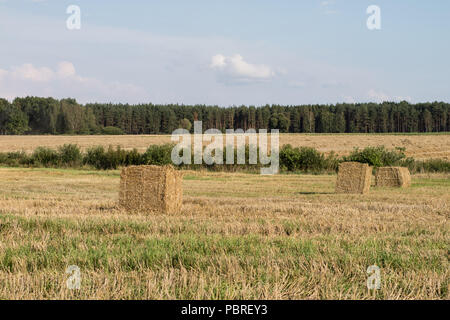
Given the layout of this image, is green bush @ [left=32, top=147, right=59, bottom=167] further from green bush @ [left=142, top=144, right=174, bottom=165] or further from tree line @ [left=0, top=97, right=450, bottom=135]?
tree line @ [left=0, top=97, right=450, bottom=135]

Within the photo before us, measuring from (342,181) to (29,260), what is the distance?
1594cm

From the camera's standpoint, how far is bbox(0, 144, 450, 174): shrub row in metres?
32.8

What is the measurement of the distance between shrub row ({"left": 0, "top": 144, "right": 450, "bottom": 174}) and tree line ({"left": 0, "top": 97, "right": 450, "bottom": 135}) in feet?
247

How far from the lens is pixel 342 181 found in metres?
20.4

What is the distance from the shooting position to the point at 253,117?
126 meters

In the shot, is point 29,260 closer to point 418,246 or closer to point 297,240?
point 297,240

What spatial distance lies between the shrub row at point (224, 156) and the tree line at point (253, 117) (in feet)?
247

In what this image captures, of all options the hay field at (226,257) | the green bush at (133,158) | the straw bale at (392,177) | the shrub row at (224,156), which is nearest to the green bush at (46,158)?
the shrub row at (224,156)

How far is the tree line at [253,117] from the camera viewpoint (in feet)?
391

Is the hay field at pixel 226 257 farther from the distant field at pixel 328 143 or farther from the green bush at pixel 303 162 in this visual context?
the distant field at pixel 328 143

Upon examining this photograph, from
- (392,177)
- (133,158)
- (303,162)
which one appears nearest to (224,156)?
(303,162)

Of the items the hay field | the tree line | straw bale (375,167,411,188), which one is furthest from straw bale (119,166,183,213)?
the tree line

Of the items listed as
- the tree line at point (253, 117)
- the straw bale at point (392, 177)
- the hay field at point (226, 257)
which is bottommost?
the straw bale at point (392, 177)
